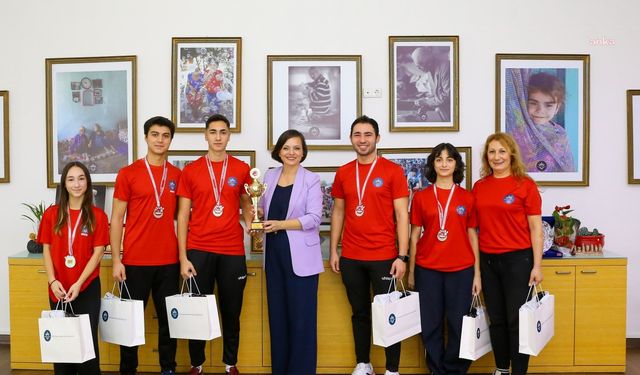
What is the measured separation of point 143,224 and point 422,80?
245 cm

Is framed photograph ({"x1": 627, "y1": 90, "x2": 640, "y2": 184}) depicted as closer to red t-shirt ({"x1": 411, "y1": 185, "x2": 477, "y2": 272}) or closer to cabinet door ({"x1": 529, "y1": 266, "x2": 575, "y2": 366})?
cabinet door ({"x1": 529, "y1": 266, "x2": 575, "y2": 366})

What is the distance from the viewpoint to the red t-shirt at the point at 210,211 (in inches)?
129

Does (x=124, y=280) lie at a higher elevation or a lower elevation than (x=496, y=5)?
lower

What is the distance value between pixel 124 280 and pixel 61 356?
554mm

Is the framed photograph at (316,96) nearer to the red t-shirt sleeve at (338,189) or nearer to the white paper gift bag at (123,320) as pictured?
the red t-shirt sleeve at (338,189)

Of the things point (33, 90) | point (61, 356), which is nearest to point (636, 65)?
point (61, 356)

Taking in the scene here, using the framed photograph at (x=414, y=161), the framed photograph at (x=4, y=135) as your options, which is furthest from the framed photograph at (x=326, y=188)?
the framed photograph at (x=4, y=135)

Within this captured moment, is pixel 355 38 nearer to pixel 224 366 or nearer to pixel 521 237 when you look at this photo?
pixel 521 237

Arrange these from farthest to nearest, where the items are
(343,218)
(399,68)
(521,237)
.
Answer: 1. (399,68)
2. (343,218)
3. (521,237)

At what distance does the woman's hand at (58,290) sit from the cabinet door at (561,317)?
3.17 metres

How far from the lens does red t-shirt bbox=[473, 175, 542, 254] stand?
3232 mm

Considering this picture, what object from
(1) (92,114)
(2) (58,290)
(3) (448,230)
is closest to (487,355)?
(3) (448,230)

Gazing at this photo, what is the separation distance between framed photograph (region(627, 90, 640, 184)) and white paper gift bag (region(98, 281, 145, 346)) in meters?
3.97

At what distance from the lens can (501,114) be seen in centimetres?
424
